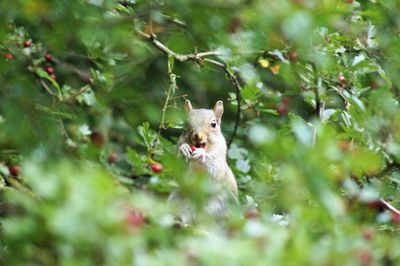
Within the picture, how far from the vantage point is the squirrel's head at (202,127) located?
343 cm

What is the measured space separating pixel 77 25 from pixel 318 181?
2.08 ft

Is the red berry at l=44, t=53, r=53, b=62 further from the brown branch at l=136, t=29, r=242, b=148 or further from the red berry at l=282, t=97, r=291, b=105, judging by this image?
the red berry at l=282, t=97, r=291, b=105

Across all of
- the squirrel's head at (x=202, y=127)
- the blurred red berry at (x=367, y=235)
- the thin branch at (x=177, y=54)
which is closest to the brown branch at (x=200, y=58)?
the thin branch at (x=177, y=54)

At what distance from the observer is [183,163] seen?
1.64m

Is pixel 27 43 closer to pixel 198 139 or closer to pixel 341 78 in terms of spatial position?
pixel 198 139

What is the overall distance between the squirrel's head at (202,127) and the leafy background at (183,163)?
0.09 meters

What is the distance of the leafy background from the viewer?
1.48 m

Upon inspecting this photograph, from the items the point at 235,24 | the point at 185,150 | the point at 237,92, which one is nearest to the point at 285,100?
the point at 237,92

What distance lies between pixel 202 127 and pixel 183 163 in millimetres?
1823

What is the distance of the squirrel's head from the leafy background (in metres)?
0.09

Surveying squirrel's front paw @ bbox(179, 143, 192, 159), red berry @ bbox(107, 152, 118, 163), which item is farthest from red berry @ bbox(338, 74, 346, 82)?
red berry @ bbox(107, 152, 118, 163)

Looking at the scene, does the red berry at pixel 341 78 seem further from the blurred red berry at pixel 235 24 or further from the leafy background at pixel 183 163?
the blurred red berry at pixel 235 24

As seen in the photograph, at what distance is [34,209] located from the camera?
1493mm

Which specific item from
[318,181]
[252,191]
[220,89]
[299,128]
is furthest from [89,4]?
[220,89]
